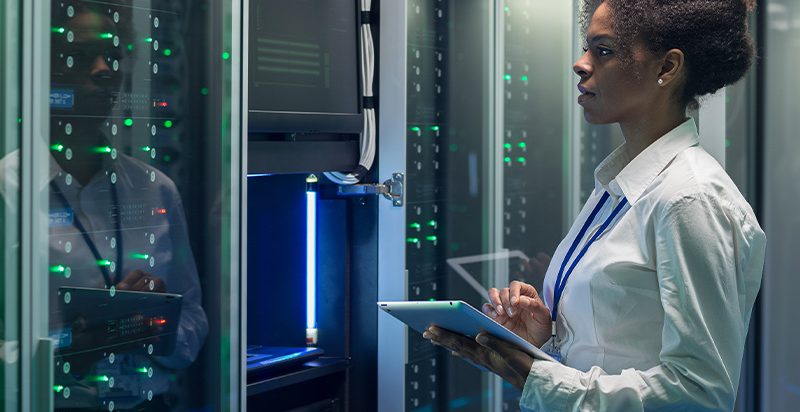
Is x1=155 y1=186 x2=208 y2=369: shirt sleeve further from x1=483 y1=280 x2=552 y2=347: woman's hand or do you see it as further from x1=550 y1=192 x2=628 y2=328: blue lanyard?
x1=550 y1=192 x2=628 y2=328: blue lanyard

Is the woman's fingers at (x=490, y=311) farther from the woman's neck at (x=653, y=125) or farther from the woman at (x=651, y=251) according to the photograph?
the woman's neck at (x=653, y=125)

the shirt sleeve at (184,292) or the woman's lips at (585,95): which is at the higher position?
the woman's lips at (585,95)

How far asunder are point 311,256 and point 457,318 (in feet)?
4.23

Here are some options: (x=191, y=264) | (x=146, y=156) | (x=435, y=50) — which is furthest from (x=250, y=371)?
(x=435, y=50)

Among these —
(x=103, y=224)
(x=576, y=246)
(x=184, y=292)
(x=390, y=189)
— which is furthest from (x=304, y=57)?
(x=576, y=246)

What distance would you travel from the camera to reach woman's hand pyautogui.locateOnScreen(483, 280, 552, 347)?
1823 millimetres

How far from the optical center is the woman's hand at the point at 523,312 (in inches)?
71.8

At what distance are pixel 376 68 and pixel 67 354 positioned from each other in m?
1.30

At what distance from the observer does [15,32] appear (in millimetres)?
1616

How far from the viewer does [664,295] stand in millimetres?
1503

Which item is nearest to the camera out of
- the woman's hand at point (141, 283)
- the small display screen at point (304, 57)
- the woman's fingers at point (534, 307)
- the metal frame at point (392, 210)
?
the woman's fingers at point (534, 307)

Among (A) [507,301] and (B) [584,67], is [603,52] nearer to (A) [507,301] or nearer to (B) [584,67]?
(B) [584,67]

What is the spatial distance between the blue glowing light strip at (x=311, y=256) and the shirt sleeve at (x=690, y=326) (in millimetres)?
1360

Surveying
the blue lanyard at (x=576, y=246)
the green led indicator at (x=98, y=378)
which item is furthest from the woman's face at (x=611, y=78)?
the green led indicator at (x=98, y=378)
